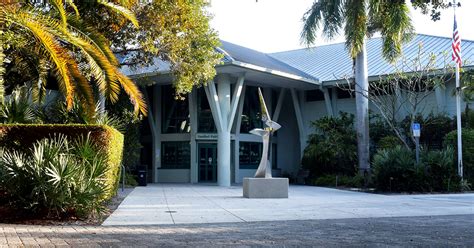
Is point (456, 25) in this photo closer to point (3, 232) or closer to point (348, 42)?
point (348, 42)

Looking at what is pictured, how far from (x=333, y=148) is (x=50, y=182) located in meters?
20.7

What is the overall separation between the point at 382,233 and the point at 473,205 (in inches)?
318

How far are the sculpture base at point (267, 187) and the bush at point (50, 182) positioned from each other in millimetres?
7468

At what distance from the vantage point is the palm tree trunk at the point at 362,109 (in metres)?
25.8

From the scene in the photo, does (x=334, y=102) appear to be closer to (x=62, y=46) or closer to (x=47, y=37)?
(x=62, y=46)

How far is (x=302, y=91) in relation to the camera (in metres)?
36.3

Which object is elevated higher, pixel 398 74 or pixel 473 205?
pixel 398 74

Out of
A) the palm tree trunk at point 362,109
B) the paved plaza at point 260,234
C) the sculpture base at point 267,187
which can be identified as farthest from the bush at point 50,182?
the palm tree trunk at point 362,109

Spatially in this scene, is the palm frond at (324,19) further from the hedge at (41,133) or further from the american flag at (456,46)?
the hedge at (41,133)

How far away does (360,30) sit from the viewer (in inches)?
901

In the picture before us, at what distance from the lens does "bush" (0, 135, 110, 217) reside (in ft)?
34.4

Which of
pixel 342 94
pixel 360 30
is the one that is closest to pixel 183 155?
pixel 342 94

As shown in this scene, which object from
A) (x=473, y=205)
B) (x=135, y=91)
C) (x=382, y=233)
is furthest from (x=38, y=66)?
(x=473, y=205)

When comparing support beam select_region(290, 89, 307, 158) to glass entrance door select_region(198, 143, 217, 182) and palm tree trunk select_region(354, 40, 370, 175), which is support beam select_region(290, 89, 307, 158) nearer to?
glass entrance door select_region(198, 143, 217, 182)
